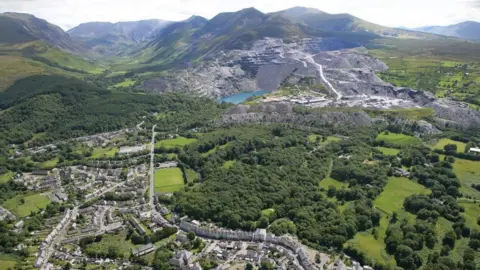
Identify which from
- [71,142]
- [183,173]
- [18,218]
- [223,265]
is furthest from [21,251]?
[71,142]

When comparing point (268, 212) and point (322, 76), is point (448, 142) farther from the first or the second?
point (322, 76)

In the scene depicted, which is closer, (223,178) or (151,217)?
(151,217)

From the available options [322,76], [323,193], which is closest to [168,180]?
[323,193]

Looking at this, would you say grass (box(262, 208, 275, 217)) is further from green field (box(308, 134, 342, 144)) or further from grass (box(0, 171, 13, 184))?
grass (box(0, 171, 13, 184))

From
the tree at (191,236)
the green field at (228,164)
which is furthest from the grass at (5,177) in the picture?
the tree at (191,236)

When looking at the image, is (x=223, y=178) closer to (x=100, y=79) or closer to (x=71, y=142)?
(x=71, y=142)

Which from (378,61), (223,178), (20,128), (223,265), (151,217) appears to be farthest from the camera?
(378,61)

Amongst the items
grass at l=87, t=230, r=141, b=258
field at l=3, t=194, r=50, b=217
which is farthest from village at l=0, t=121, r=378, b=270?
field at l=3, t=194, r=50, b=217
